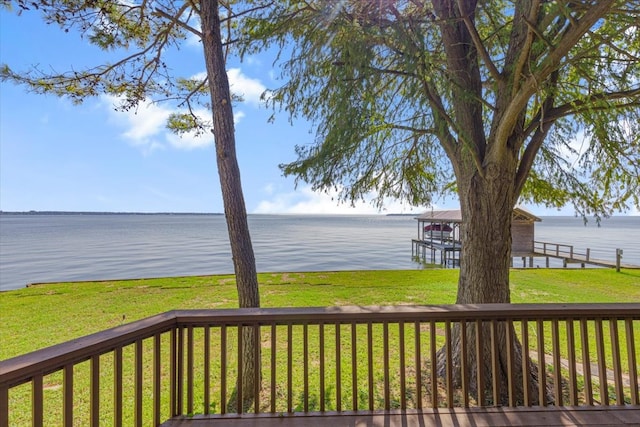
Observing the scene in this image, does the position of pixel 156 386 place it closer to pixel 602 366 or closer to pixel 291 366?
pixel 291 366

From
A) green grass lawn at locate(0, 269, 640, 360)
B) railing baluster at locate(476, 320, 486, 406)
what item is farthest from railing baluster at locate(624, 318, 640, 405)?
green grass lawn at locate(0, 269, 640, 360)

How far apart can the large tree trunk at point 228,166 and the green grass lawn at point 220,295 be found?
12.8ft

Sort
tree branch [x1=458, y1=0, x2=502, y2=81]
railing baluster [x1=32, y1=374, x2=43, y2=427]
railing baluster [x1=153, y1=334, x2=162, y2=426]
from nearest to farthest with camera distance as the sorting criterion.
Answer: railing baluster [x1=32, y1=374, x2=43, y2=427], railing baluster [x1=153, y1=334, x2=162, y2=426], tree branch [x1=458, y1=0, x2=502, y2=81]

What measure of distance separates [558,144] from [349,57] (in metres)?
3.29

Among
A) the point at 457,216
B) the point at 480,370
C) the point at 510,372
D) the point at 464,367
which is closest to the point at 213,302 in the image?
the point at 464,367

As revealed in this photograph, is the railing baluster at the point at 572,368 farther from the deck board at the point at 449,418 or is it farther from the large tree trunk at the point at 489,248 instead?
the large tree trunk at the point at 489,248

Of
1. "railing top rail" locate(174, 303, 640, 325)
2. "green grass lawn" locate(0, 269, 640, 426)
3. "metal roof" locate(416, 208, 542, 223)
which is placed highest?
"metal roof" locate(416, 208, 542, 223)

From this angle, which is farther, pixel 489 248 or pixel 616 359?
pixel 489 248

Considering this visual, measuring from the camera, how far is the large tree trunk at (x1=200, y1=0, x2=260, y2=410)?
3189mm

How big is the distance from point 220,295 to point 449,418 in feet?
23.4

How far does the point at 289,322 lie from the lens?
2.02 meters

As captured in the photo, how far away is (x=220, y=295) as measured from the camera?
26.9 feet

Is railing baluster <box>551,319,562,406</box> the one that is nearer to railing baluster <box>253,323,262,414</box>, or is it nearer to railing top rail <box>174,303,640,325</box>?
railing top rail <box>174,303,640,325</box>

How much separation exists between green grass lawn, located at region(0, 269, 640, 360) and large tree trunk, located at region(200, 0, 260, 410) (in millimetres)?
3899
